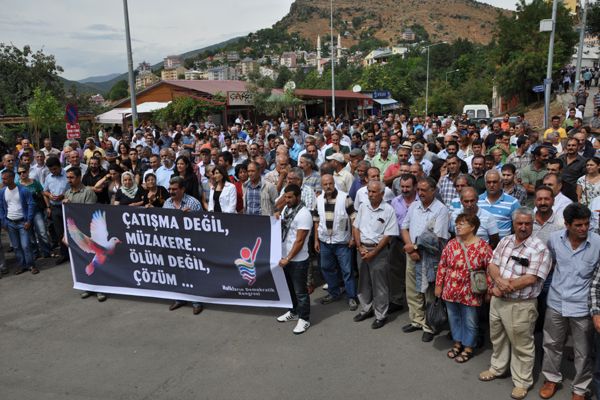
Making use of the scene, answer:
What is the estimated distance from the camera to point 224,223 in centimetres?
576

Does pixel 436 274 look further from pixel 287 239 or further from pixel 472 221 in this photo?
pixel 287 239

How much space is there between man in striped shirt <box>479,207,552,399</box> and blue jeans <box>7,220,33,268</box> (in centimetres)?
718

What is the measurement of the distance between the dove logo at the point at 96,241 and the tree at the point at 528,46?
33037 millimetres

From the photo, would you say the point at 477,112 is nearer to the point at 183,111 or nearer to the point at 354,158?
the point at 183,111

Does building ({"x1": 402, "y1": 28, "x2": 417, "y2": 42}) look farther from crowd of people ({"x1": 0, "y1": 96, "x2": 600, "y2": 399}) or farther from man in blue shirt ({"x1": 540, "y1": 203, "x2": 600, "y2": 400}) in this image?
man in blue shirt ({"x1": 540, "y1": 203, "x2": 600, "y2": 400})

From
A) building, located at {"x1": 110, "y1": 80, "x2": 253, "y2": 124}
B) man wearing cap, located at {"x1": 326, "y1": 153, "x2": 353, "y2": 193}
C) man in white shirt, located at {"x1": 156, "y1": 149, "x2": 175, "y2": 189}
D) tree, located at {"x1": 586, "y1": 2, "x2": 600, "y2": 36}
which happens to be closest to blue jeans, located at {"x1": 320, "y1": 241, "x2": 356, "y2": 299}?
man wearing cap, located at {"x1": 326, "y1": 153, "x2": 353, "y2": 193}

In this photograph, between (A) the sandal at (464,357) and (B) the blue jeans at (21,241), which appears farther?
(B) the blue jeans at (21,241)

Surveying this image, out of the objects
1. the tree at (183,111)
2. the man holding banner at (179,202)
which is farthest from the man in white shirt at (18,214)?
the tree at (183,111)

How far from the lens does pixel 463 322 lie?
462 centimetres

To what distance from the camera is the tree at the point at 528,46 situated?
3216 cm

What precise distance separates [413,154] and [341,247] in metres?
2.76

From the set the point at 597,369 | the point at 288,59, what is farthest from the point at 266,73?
the point at 288,59

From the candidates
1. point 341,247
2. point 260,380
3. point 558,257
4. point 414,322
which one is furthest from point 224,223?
point 558,257

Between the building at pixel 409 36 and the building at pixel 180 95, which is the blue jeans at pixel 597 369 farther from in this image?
the building at pixel 409 36
